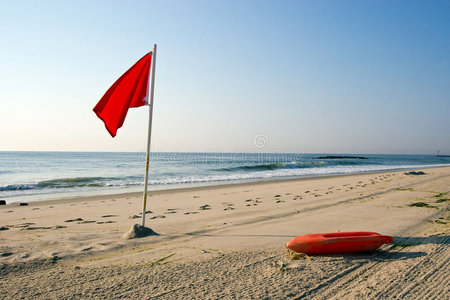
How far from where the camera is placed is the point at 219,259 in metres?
4.28

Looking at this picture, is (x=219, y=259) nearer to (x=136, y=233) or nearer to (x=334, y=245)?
(x=334, y=245)

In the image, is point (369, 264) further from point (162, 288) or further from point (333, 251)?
point (162, 288)

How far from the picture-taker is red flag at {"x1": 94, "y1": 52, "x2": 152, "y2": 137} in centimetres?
565

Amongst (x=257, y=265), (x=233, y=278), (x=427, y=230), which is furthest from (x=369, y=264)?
(x=427, y=230)

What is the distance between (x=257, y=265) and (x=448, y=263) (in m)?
2.56

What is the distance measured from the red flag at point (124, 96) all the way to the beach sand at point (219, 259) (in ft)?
7.44

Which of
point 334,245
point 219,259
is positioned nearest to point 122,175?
point 219,259

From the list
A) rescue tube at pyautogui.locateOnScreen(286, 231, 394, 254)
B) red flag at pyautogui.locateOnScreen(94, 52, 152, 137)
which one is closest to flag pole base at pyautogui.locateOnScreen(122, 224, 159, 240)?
red flag at pyautogui.locateOnScreen(94, 52, 152, 137)

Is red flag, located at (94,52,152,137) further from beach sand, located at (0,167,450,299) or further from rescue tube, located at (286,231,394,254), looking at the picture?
rescue tube, located at (286,231,394,254)

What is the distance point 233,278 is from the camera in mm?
3586

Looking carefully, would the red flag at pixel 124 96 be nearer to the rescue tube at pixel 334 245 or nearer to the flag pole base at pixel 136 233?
the flag pole base at pixel 136 233

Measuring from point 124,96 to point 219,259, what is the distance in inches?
139

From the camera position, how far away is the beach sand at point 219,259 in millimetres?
3277

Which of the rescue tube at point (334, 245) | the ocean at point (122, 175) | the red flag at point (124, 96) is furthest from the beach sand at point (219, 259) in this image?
the ocean at point (122, 175)
